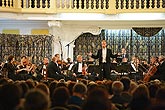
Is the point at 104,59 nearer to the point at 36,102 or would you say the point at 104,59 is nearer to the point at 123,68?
the point at 123,68

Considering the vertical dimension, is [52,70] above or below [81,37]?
below

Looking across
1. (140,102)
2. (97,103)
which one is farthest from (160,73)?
(97,103)

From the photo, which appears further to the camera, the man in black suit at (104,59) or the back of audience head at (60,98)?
the man in black suit at (104,59)

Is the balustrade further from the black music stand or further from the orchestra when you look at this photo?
the black music stand

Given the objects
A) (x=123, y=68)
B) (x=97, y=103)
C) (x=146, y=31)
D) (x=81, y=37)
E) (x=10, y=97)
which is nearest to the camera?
(x=97, y=103)

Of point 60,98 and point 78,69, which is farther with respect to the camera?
point 78,69

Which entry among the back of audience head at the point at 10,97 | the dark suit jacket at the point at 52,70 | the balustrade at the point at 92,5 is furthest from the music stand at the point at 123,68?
the back of audience head at the point at 10,97

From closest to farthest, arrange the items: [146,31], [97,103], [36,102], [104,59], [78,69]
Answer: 1. [36,102]
2. [97,103]
3. [104,59]
4. [78,69]
5. [146,31]

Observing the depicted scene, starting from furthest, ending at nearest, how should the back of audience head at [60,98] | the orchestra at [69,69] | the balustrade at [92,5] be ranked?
1. the balustrade at [92,5]
2. the orchestra at [69,69]
3. the back of audience head at [60,98]

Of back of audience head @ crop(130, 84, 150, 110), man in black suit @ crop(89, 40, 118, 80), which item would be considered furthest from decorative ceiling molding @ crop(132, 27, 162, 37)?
back of audience head @ crop(130, 84, 150, 110)

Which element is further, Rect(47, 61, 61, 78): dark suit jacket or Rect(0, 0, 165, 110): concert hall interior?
Rect(0, 0, 165, 110): concert hall interior

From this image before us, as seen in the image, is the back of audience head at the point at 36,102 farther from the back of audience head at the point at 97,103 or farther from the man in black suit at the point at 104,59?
the man in black suit at the point at 104,59

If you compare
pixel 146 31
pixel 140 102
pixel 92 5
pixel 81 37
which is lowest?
pixel 140 102

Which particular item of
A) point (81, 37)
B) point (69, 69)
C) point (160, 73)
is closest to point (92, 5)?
point (81, 37)
